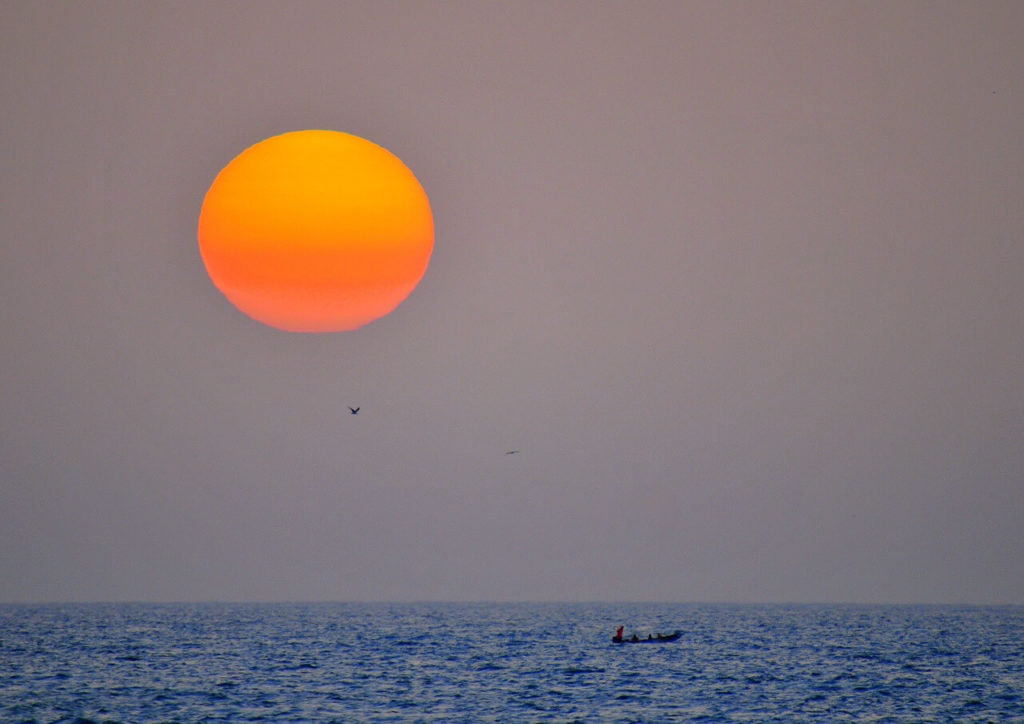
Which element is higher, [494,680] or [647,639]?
[647,639]

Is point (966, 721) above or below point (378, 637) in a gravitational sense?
below

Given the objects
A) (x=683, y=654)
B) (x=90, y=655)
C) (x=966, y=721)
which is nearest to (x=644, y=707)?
(x=966, y=721)

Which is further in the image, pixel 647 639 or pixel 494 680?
pixel 647 639

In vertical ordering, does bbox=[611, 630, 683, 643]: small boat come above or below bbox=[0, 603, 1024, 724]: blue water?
above

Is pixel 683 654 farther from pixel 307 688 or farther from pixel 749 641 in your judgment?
pixel 307 688

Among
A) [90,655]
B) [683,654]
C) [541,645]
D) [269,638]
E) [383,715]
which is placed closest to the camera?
[383,715]

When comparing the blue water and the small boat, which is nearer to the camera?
the blue water

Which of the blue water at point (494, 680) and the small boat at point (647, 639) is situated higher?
the small boat at point (647, 639)

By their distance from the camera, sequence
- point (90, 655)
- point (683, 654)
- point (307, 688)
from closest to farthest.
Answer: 1. point (307, 688)
2. point (90, 655)
3. point (683, 654)

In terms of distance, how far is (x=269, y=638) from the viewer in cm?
13325

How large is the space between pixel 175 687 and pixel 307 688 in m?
7.73

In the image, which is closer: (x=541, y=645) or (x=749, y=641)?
(x=541, y=645)

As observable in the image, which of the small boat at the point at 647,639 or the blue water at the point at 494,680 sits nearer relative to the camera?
the blue water at the point at 494,680

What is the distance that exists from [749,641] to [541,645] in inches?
1019
